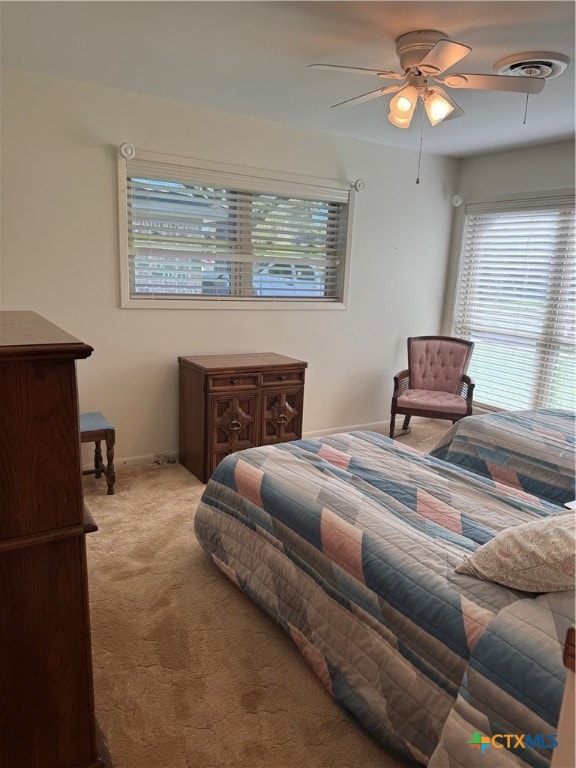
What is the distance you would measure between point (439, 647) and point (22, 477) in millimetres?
1177

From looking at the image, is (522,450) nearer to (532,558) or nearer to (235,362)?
(532,558)

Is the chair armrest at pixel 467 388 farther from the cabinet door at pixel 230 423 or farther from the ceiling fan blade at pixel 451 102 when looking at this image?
the ceiling fan blade at pixel 451 102

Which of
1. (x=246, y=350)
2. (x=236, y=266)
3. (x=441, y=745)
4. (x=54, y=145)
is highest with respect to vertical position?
(x=54, y=145)

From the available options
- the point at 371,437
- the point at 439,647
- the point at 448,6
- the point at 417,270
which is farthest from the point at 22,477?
the point at 417,270

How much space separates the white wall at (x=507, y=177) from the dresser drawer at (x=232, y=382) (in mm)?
2573

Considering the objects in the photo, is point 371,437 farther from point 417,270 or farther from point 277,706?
point 417,270

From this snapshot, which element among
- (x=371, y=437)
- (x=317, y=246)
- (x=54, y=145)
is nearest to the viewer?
(x=371, y=437)

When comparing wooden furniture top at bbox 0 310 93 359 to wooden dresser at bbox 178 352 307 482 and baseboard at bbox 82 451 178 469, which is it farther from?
baseboard at bbox 82 451 178 469

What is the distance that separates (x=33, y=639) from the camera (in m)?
1.29

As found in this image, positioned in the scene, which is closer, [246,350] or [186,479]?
[186,479]

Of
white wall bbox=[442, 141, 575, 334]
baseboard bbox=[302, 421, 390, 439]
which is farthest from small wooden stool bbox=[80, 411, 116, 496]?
white wall bbox=[442, 141, 575, 334]

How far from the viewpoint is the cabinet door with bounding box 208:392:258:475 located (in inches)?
137

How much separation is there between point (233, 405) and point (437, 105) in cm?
213

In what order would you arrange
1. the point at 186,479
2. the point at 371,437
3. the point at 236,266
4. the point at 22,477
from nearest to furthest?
the point at 22,477, the point at 371,437, the point at 186,479, the point at 236,266
